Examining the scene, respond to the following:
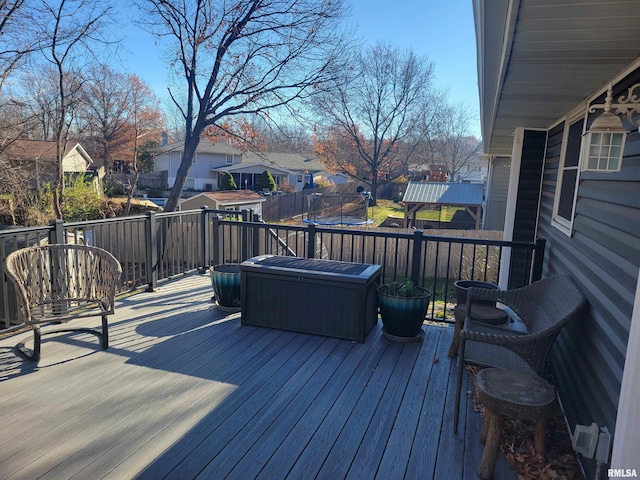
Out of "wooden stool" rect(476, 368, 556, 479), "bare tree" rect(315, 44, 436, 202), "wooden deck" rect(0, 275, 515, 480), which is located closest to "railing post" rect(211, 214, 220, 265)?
"wooden deck" rect(0, 275, 515, 480)

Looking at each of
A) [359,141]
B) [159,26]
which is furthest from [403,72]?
[159,26]

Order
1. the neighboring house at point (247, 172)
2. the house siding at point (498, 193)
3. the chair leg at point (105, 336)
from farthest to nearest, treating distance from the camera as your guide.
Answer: the neighboring house at point (247, 172)
the house siding at point (498, 193)
the chair leg at point (105, 336)

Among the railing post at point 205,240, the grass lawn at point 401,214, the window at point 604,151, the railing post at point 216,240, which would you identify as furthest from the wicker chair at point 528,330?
the grass lawn at point 401,214

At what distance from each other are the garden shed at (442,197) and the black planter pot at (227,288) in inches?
477

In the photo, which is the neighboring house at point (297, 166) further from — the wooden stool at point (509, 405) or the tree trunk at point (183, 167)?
the wooden stool at point (509, 405)

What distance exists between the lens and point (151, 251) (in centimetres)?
489

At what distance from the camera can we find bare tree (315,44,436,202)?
84.9ft

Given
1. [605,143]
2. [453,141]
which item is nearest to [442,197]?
[605,143]

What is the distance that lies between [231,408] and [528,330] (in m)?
2.05

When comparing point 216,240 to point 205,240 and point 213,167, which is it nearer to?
point 205,240

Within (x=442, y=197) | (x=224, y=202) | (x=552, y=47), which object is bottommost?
(x=224, y=202)

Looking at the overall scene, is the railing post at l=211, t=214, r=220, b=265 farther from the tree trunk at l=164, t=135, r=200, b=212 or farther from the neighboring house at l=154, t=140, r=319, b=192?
the neighboring house at l=154, t=140, r=319, b=192

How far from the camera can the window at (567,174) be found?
11.3ft

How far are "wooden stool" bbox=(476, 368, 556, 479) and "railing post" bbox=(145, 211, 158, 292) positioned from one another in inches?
153
